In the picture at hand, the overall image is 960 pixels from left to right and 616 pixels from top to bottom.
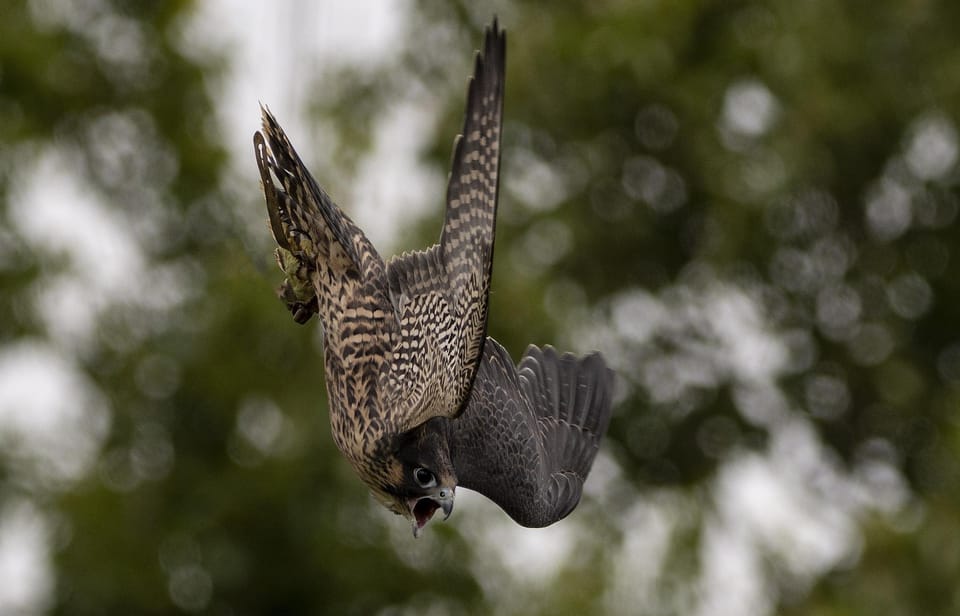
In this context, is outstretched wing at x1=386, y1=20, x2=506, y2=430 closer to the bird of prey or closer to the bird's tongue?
the bird of prey

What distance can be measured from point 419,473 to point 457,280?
20.8 inches

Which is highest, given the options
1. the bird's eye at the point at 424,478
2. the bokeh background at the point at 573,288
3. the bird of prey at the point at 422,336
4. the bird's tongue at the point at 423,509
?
the bird of prey at the point at 422,336

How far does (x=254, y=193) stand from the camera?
14.2 metres

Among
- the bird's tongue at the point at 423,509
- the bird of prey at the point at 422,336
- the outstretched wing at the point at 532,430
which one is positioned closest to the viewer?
the bird of prey at the point at 422,336

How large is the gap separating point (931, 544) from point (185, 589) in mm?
6292

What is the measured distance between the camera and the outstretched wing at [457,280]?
4219 millimetres

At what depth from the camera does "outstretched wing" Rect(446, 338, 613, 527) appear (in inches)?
197

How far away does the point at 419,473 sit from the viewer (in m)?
4.70

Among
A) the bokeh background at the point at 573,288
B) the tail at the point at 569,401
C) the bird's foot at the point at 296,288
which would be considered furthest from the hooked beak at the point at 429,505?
the bokeh background at the point at 573,288

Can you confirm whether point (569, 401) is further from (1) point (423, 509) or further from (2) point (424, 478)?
(2) point (424, 478)

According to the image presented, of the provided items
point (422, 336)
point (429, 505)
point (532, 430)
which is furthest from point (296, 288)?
point (532, 430)

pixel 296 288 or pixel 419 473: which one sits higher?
pixel 296 288

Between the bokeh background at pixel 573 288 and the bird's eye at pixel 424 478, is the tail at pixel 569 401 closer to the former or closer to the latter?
the bird's eye at pixel 424 478

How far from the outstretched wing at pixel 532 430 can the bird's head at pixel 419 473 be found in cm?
17
